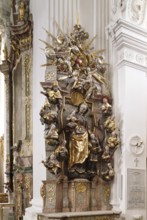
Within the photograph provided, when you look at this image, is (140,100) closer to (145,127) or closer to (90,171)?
(145,127)

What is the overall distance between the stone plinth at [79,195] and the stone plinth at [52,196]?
0.21m

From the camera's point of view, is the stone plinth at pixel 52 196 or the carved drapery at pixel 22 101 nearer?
the stone plinth at pixel 52 196

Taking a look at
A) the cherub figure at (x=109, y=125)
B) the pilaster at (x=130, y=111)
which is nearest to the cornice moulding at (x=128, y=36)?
the pilaster at (x=130, y=111)

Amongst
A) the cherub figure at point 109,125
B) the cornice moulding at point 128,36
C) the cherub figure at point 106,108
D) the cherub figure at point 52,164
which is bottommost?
the cherub figure at point 52,164

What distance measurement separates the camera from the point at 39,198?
22.8 ft

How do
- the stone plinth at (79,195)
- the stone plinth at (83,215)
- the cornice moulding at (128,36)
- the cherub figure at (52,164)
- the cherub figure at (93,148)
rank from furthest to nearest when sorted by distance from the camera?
the cornice moulding at (128,36) < the cherub figure at (93,148) < the stone plinth at (79,195) < the cherub figure at (52,164) < the stone plinth at (83,215)

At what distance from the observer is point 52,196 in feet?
20.8

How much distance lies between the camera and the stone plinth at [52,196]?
6298 mm

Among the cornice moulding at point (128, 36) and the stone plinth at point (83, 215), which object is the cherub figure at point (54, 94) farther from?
the stone plinth at point (83, 215)

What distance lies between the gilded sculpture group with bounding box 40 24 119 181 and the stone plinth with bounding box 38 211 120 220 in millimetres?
625

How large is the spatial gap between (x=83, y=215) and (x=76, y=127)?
148 centimetres

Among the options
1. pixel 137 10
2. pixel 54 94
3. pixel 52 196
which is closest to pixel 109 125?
pixel 54 94

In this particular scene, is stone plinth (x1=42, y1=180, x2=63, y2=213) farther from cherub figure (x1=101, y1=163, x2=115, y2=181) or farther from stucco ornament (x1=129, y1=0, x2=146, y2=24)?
stucco ornament (x1=129, y1=0, x2=146, y2=24)

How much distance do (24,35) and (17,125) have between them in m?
2.08
